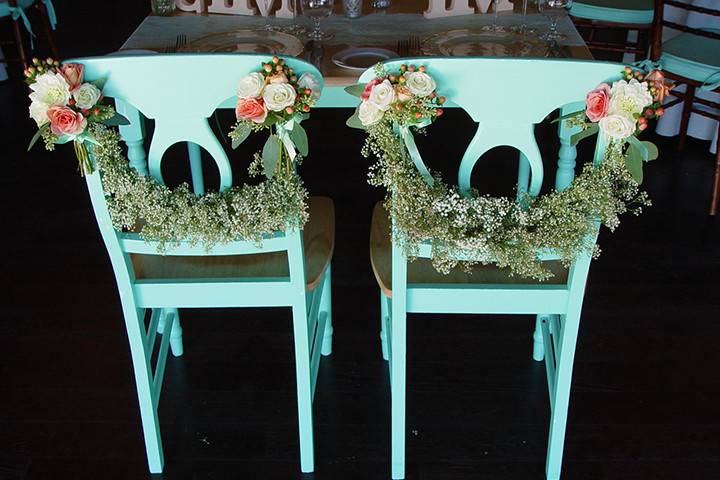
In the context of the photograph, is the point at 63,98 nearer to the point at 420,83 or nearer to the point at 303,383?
the point at 420,83

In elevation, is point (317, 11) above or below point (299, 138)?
above

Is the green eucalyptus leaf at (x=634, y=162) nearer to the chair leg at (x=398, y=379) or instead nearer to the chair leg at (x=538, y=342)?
the chair leg at (x=398, y=379)

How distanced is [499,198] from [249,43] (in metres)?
0.88

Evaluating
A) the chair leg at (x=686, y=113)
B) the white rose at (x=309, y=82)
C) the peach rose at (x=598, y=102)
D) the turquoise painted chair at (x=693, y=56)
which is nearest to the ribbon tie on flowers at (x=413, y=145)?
the white rose at (x=309, y=82)

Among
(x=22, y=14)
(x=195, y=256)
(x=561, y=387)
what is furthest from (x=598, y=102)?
(x=22, y=14)

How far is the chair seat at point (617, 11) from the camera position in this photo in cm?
334

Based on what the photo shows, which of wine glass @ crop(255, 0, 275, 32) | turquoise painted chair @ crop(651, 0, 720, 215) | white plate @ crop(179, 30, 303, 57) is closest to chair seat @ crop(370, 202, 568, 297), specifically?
white plate @ crop(179, 30, 303, 57)

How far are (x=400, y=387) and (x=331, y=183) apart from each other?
4.98 feet

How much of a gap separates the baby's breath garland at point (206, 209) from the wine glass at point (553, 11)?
0.91 meters

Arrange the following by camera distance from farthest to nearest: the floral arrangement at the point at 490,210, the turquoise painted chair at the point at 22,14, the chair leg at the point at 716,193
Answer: the turquoise painted chair at the point at 22,14
the chair leg at the point at 716,193
the floral arrangement at the point at 490,210

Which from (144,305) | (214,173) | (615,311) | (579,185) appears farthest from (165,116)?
(214,173)

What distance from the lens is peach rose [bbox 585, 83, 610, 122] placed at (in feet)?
4.45

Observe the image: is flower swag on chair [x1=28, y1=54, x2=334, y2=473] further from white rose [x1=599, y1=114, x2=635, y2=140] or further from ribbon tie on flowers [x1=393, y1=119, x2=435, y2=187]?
white rose [x1=599, y1=114, x2=635, y2=140]

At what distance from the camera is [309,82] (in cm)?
144
